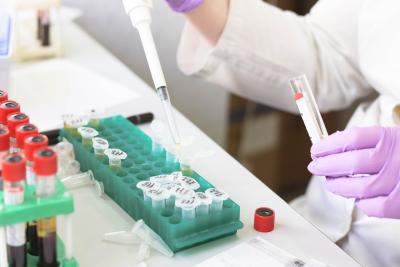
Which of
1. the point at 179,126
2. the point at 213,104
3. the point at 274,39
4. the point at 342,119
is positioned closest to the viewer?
the point at 179,126

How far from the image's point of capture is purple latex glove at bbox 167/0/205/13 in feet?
3.33

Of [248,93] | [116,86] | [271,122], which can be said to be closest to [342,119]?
[271,122]

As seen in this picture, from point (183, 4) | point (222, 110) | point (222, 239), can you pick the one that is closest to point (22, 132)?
point (222, 239)

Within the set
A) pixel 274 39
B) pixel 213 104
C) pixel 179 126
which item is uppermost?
pixel 274 39

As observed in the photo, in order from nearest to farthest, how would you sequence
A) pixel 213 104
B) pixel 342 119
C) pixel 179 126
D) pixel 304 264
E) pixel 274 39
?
1. pixel 304 264
2. pixel 179 126
3. pixel 274 39
4. pixel 213 104
5. pixel 342 119

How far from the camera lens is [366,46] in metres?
1.13

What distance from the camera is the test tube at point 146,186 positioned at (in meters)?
0.79

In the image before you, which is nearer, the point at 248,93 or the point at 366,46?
the point at 366,46

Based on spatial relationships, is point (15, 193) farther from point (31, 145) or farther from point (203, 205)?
point (203, 205)

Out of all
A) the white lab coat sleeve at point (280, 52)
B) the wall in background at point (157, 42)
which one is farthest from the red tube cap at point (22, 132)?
the wall in background at point (157, 42)

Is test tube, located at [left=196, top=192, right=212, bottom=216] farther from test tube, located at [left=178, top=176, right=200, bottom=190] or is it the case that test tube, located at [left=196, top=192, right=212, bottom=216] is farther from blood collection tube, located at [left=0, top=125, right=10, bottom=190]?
blood collection tube, located at [left=0, top=125, right=10, bottom=190]

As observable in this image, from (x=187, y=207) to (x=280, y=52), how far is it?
1.74 ft

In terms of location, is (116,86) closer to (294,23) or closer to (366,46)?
(294,23)

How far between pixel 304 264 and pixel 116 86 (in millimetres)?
583
